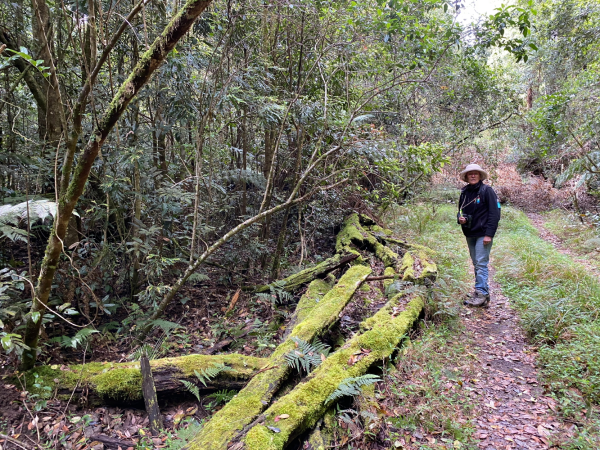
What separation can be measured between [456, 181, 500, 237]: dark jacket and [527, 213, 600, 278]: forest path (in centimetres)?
276

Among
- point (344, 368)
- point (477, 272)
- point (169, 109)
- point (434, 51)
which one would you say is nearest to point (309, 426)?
point (344, 368)

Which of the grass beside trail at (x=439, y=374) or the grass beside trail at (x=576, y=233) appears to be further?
the grass beside trail at (x=576, y=233)

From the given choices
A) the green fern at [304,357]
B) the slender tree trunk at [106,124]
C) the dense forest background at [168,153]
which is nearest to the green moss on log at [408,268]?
the dense forest background at [168,153]

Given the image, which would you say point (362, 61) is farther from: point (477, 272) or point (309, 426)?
point (309, 426)

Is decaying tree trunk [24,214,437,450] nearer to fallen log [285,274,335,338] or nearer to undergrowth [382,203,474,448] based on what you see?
fallen log [285,274,335,338]

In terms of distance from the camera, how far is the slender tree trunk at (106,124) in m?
2.66

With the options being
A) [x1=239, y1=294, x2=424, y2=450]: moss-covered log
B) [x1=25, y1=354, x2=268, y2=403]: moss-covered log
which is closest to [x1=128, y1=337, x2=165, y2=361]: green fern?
[x1=25, y1=354, x2=268, y2=403]: moss-covered log

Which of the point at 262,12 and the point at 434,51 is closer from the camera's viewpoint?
the point at 262,12

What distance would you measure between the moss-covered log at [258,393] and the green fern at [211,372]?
0.60 meters

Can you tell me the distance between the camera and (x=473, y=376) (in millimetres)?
3879

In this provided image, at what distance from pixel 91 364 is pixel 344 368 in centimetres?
304

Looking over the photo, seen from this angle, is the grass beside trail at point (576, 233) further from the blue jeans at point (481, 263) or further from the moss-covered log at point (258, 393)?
the moss-covered log at point (258, 393)

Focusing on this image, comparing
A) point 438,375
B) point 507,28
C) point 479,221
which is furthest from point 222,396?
point 507,28

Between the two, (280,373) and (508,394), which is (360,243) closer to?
(508,394)
